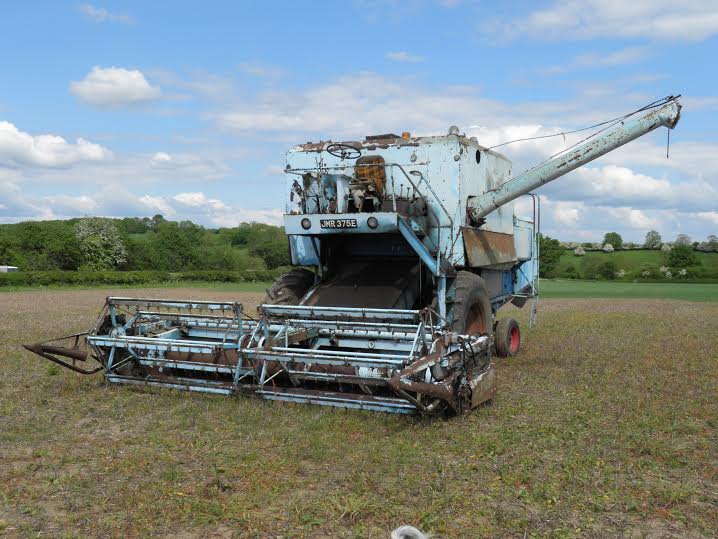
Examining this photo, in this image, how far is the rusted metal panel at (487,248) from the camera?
29.1ft

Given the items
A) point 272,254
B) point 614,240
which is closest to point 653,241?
point 614,240

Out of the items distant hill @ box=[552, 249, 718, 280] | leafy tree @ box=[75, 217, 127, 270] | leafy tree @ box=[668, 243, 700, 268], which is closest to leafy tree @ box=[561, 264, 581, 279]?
distant hill @ box=[552, 249, 718, 280]

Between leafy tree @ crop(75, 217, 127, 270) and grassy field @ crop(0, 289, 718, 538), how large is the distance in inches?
2592

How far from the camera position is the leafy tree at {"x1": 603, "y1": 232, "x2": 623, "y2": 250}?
74062mm

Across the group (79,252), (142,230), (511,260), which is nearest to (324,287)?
(511,260)

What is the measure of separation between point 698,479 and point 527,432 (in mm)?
1494

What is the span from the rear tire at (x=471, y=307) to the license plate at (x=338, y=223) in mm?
1496

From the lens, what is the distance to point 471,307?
28.5 feet

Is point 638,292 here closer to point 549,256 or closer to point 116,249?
point 549,256

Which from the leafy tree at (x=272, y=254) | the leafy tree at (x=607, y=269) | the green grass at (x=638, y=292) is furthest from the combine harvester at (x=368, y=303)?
the leafy tree at (x=272, y=254)

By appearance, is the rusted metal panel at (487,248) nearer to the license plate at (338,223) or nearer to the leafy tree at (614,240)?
the license plate at (338,223)

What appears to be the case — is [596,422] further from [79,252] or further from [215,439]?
[79,252]

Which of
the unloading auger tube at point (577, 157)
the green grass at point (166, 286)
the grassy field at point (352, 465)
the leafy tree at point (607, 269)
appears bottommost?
the grassy field at point (352, 465)

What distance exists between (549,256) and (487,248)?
202 ft
